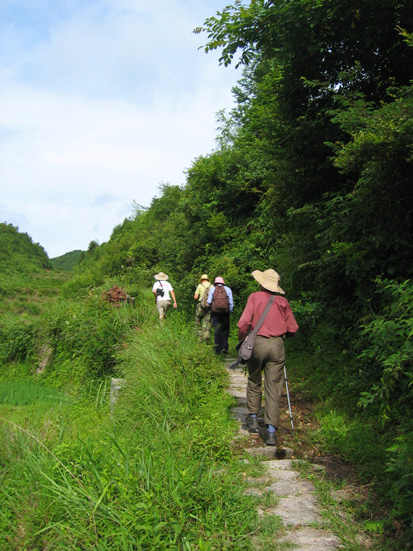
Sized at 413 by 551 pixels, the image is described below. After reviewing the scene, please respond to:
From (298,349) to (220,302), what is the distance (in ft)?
6.11

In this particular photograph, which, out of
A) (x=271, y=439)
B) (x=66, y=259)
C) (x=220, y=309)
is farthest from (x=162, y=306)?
(x=66, y=259)

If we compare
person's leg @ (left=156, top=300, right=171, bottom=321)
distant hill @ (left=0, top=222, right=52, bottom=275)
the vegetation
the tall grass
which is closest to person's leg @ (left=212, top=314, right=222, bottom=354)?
the vegetation

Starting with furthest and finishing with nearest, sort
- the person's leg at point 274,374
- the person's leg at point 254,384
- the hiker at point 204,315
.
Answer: the hiker at point 204,315
the person's leg at point 254,384
the person's leg at point 274,374

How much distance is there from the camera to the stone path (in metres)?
3.28

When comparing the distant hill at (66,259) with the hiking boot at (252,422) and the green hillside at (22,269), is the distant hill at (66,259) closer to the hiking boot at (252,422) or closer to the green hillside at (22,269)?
the green hillside at (22,269)

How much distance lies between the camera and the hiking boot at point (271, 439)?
5215mm

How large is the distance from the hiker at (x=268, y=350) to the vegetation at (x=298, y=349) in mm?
523

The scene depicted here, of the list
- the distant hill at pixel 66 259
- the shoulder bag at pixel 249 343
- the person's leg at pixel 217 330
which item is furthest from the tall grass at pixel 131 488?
the distant hill at pixel 66 259

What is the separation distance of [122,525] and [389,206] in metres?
4.30

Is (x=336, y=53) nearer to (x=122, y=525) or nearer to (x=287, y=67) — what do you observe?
(x=287, y=67)

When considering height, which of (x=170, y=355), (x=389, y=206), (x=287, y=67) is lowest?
(x=170, y=355)

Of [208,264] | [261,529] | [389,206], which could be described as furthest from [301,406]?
[208,264]

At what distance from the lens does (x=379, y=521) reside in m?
3.45

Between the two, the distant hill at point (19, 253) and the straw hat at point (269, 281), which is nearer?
the straw hat at point (269, 281)
